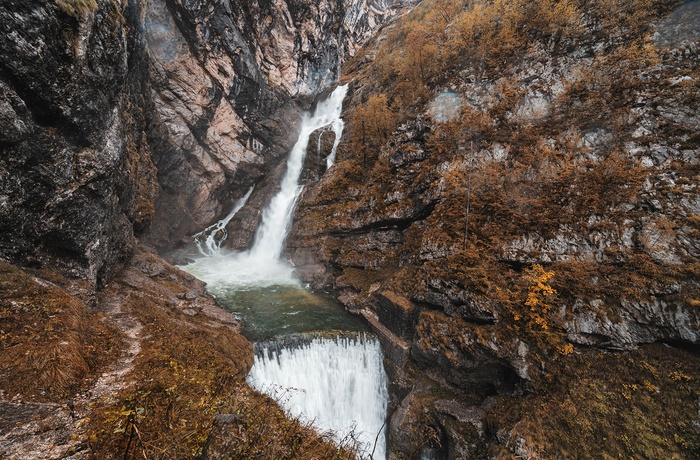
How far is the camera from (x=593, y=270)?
29.3 ft

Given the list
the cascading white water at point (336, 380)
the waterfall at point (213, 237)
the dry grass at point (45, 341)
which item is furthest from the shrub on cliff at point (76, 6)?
the waterfall at point (213, 237)

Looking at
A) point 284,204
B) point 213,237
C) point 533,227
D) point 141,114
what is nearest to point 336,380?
point 533,227

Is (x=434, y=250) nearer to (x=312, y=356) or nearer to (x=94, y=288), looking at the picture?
(x=312, y=356)

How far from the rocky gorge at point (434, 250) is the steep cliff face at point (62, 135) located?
0.06 metres

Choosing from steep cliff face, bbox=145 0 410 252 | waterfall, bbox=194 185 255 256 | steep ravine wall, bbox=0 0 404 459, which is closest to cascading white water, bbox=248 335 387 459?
steep ravine wall, bbox=0 0 404 459

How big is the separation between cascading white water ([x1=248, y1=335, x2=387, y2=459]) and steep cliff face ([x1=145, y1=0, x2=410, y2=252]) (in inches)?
664

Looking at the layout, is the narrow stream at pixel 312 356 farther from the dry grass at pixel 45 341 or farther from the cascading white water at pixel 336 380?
the dry grass at pixel 45 341

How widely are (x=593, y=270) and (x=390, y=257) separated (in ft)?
30.8

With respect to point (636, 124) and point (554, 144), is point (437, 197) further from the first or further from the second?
point (636, 124)

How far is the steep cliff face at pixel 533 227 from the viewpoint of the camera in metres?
7.96

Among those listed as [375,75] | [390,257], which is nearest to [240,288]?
[390,257]

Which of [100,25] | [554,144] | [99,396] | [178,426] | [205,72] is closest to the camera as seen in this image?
[178,426]

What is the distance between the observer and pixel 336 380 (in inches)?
425

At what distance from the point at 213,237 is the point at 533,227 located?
84.0 feet
